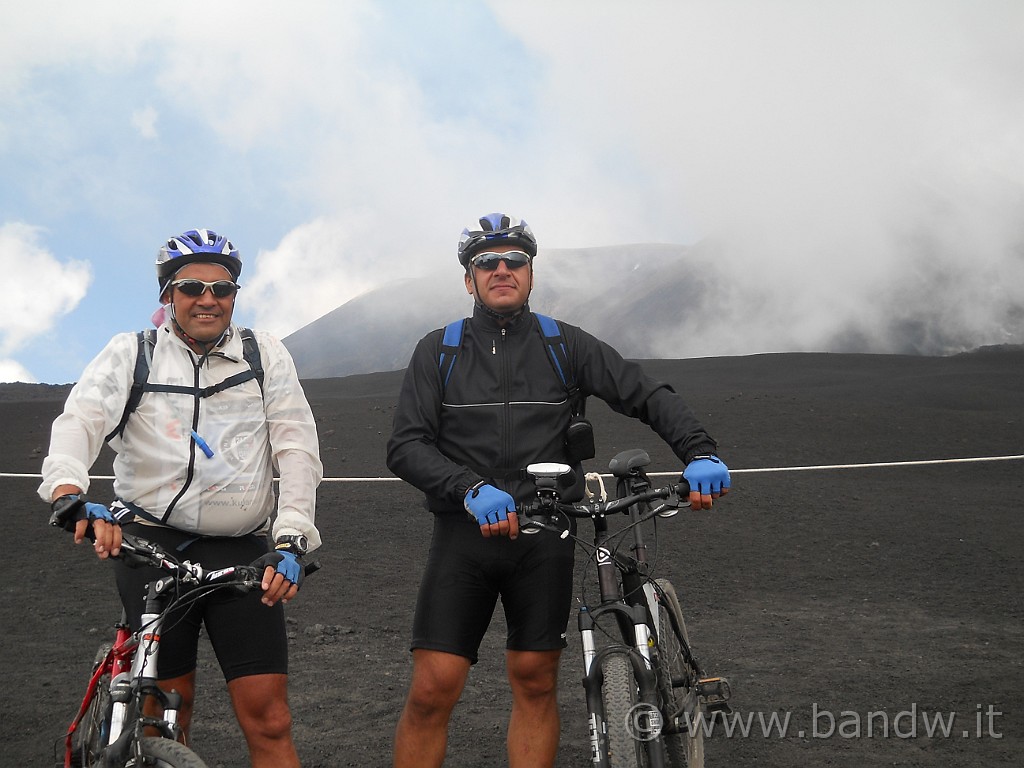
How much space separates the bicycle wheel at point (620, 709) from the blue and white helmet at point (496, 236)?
1337mm

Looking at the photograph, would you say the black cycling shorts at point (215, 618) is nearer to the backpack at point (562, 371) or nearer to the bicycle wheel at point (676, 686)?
the backpack at point (562, 371)

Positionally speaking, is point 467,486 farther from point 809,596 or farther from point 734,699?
point 809,596

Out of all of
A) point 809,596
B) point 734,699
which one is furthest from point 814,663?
point 809,596

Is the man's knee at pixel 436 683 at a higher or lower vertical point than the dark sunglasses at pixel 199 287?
lower

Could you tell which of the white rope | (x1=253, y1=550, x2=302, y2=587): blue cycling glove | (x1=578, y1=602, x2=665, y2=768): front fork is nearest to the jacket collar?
(x1=578, y1=602, x2=665, y2=768): front fork

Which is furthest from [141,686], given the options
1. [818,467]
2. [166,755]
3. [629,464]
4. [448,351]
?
[818,467]

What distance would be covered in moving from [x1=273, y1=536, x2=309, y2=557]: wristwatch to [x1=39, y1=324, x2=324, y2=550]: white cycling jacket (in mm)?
35

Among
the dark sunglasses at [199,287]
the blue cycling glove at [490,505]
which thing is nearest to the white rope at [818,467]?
the blue cycling glove at [490,505]

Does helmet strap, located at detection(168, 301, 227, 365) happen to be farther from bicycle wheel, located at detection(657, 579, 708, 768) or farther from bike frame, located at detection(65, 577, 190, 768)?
bicycle wheel, located at detection(657, 579, 708, 768)

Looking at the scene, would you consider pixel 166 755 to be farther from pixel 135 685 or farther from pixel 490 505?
pixel 490 505

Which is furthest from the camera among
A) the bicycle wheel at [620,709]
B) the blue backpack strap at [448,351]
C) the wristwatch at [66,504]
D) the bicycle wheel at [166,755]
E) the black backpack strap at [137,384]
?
the blue backpack strap at [448,351]

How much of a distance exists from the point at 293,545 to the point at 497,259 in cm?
113

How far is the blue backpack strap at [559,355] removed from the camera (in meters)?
3.10

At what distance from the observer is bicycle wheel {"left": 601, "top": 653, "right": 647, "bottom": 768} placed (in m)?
2.55
